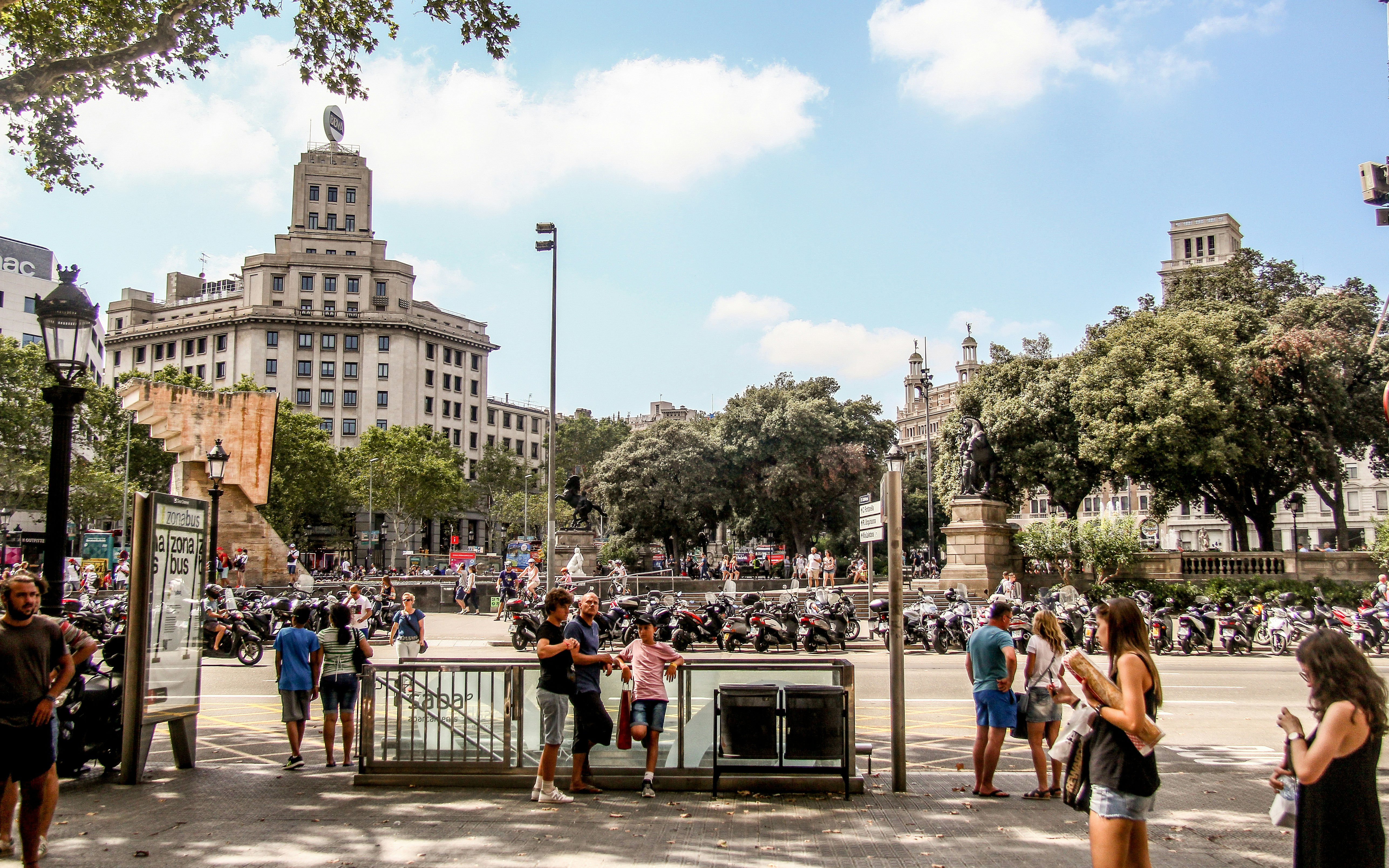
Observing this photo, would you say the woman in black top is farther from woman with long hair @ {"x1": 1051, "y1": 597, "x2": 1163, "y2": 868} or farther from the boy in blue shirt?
the boy in blue shirt

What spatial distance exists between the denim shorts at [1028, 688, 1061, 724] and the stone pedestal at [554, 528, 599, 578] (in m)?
27.9

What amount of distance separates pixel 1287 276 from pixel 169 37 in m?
46.0

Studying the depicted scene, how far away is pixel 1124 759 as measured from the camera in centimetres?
429

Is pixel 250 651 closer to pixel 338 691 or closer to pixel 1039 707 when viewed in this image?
pixel 338 691

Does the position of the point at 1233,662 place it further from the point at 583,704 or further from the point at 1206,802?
the point at 583,704

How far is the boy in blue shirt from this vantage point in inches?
336

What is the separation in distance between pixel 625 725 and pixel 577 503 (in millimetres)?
28222

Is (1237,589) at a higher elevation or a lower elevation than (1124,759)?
lower

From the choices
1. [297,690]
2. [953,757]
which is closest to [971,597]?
[953,757]

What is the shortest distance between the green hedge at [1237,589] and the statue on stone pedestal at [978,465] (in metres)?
4.44

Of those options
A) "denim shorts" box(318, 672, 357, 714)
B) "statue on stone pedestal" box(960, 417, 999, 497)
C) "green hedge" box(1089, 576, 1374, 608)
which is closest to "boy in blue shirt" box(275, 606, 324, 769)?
"denim shorts" box(318, 672, 357, 714)

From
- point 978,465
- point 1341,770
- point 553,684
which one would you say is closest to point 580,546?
point 978,465

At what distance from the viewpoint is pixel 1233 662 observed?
18.2m

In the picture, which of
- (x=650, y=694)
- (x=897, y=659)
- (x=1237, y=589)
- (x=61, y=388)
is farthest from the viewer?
(x=1237, y=589)
